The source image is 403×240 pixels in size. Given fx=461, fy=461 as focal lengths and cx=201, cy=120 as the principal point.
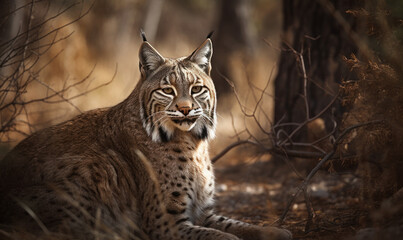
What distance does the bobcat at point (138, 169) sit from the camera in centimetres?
425

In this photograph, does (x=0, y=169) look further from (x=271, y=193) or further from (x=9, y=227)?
(x=271, y=193)

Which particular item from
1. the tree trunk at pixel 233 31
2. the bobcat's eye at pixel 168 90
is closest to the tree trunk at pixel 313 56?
the bobcat's eye at pixel 168 90

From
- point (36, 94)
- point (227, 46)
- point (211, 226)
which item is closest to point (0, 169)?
point (211, 226)

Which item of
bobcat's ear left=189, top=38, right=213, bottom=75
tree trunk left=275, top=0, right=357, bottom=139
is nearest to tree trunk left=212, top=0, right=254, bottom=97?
tree trunk left=275, top=0, right=357, bottom=139

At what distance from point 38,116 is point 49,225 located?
606 cm

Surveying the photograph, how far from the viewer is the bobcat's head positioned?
15.0ft

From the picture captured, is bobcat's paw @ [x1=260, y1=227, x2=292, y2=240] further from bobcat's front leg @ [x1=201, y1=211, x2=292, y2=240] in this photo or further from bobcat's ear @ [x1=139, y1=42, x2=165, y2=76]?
bobcat's ear @ [x1=139, y1=42, x2=165, y2=76]

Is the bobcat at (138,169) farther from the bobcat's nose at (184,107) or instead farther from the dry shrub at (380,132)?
the dry shrub at (380,132)

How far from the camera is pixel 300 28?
7074 mm

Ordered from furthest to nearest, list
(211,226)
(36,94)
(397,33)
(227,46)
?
(227,46) → (36,94) → (211,226) → (397,33)

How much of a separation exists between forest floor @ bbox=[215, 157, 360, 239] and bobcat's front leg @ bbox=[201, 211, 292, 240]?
10.2 inches

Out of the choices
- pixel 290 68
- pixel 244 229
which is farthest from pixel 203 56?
pixel 290 68

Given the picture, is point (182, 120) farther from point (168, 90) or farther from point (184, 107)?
point (168, 90)

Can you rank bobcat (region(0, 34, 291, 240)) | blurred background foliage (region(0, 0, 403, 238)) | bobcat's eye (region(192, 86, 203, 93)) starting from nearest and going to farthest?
bobcat (region(0, 34, 291, 240))
blurred background foliage (region(0, 0, 403, 238))
bobcat's eye (region(192, 86, 203, 93))
